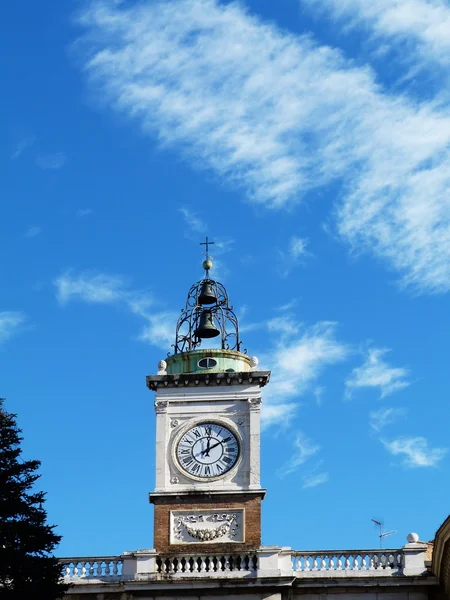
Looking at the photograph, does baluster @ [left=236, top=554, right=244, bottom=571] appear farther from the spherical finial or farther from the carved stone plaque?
the spherical finial

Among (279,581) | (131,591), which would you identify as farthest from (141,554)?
(279,581)

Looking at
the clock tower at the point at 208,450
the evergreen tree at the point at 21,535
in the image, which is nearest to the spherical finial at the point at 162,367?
the clock tower at the point at 208,450

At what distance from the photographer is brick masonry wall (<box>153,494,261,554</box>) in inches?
1613

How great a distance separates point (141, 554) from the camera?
4038 centimetres

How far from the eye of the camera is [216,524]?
4138cm

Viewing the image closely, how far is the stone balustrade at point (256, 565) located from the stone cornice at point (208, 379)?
524 cm

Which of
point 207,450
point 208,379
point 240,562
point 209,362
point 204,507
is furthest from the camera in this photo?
point 209,362

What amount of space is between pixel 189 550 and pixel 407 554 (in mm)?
6005

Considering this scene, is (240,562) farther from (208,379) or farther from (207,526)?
(208,379)

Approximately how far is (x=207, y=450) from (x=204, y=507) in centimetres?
177

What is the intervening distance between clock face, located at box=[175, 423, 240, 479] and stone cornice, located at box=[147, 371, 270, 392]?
1.25 m

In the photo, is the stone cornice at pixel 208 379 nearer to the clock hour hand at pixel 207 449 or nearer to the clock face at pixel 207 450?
the clock face at pixel 207 450

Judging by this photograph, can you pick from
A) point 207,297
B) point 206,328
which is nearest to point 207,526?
point 206,328

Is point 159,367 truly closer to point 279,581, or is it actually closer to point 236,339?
point 236,339
